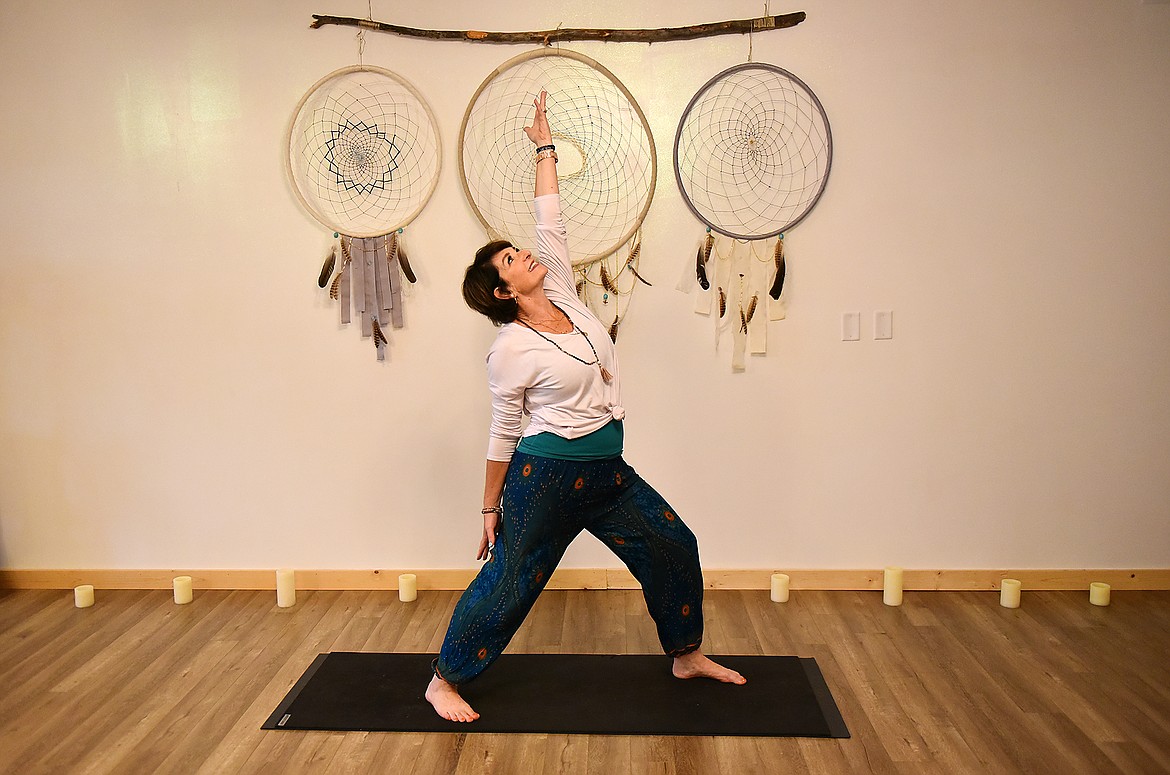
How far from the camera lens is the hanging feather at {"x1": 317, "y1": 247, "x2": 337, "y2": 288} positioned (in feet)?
10.4

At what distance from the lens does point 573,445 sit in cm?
234

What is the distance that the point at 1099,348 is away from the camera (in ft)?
10.3

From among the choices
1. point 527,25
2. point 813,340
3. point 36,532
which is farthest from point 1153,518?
point 36,532

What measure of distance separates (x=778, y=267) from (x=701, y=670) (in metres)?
1.34

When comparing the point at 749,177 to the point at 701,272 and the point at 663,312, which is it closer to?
the point at 701,272

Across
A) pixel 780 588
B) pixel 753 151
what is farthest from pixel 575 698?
pixel 753 151

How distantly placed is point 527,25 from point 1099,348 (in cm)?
220

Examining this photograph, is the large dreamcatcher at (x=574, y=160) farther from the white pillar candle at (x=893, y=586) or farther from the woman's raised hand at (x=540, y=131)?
the white pillar candle at (x=893, y=586)

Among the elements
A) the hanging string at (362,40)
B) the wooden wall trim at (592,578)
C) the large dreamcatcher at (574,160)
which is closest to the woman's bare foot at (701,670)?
the wooden wall trim at (592,578)

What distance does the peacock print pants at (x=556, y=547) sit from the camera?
2.33 m

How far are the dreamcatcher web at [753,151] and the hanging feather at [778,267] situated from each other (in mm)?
37

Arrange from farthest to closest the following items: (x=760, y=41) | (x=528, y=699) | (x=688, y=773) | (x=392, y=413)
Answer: (x=392, y=413)
(x=760, y=41)
(x=528, y=699)
(x=688, y=773)

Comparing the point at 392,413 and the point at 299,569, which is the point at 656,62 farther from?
the point at 299,569

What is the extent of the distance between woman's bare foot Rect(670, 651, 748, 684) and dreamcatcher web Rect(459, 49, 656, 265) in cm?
132
